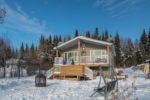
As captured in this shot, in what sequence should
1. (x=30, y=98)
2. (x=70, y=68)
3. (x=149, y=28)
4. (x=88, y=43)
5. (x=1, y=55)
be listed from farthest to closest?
(x=149, y=28) → (x=1, y=55) → (x=88, y=43) → (x=70, y=68) → (x=30, y=98)

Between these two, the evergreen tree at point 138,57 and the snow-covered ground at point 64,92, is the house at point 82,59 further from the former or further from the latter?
the evergreen tree at point 138,57

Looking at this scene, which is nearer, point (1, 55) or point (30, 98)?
point (30, 98)

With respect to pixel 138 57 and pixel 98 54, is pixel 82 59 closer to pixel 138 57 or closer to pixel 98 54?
pixel 98 54

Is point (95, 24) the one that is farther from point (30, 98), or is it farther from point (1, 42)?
point (30, 98)

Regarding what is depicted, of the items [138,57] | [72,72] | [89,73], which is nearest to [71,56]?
[72,72]

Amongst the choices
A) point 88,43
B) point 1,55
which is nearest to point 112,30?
point 88,43

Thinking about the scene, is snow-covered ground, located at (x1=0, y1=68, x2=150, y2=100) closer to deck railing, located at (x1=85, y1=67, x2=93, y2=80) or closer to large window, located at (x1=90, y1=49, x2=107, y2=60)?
deck railing, located at (x1=85, y1=67, x2=93, y2=80)

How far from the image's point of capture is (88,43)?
60.6ft

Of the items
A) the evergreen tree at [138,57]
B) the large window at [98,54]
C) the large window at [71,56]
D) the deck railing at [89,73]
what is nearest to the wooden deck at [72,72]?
the deck railing at [89,73]

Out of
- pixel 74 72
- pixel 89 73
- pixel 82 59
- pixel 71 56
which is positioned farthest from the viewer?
pixel 71 56

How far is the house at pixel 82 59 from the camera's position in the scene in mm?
14417

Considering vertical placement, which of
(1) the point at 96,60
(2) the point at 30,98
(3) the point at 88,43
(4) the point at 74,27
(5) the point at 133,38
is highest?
(4) the point at 74,27

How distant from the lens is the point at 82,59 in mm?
17297

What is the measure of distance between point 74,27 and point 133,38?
2494 centimetres
